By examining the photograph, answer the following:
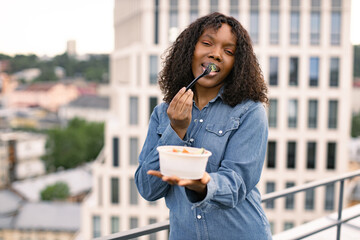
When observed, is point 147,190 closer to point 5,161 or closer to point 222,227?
point 222,227

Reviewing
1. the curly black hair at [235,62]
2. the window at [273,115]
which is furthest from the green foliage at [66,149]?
the curly black hair at [235,62]

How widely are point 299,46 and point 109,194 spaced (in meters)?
13.0

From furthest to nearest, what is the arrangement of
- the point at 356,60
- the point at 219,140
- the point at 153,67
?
the point at 356,60 → the point at 153,67 → the point at 219,140

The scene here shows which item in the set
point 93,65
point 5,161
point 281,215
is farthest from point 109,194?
point 93,65

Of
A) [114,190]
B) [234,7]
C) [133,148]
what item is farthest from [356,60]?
[114,190]

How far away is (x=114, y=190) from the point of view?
21062mm

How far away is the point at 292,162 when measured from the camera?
68.4 feet

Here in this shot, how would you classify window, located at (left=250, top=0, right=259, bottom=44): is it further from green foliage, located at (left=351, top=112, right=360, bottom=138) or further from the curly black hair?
green foliage, located at (left=351, top=112, right=360, bottom=138)

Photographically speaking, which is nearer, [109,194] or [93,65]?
[109,194]

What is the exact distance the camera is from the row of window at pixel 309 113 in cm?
2038

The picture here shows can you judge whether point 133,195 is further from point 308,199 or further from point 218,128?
point 218,128

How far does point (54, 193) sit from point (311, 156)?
27.8 m

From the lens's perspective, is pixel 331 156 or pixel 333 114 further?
pixel 331 156

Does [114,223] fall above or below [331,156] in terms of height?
below
